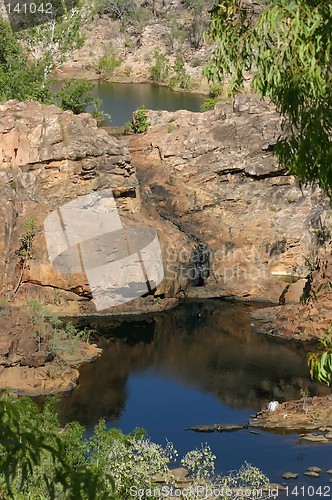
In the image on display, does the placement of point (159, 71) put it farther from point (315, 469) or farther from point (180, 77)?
point (315, 469)

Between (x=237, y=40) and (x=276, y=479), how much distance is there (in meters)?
13.4

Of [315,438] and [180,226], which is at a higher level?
[315,438]

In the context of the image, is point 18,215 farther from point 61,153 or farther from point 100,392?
point 100,392

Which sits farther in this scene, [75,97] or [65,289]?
[75,97]

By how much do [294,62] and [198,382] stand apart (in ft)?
67.5

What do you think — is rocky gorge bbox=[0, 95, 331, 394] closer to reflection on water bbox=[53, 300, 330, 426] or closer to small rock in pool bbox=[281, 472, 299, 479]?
reflection on water bbox=[53, 300, 330, 426]

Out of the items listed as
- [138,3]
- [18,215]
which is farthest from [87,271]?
[138,3]

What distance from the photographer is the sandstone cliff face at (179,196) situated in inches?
1411

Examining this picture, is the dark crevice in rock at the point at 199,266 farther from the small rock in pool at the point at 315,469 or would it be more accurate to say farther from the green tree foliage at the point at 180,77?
the green tree foliage at the point at 180,77

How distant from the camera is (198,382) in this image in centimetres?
2958

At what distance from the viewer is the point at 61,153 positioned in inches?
1447

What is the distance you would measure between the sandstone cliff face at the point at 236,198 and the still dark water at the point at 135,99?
340 inches

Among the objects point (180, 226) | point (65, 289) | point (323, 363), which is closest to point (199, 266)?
point (180, 226)

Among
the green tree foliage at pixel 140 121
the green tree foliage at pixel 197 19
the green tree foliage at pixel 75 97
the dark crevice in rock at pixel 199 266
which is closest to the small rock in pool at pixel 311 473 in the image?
the dark crevice in rock at pixel 199 266
